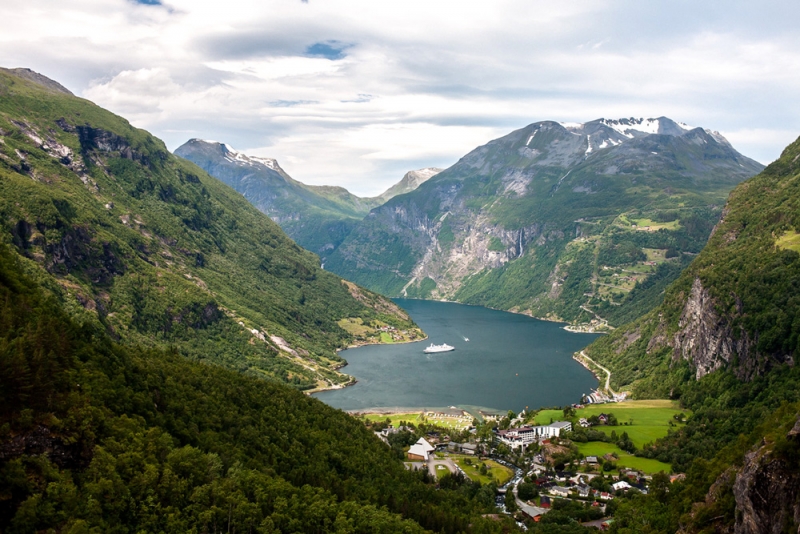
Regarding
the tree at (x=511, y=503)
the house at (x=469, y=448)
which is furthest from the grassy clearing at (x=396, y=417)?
the tree at (x=511, y=503)

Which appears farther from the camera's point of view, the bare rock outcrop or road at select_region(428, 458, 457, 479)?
the bare rock outcrop

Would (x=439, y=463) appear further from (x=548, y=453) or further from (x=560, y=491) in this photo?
(x=560, y=491)

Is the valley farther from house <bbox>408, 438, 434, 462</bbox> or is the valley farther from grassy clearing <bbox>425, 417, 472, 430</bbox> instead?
grassy clearing <bbox>425, 417, 472, 430</bbox>

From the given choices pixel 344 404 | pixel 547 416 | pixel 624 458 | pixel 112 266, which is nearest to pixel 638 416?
pixel 547 416

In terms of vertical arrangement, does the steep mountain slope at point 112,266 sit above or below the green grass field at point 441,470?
above

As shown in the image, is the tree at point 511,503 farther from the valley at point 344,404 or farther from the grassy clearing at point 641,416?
the grassy clearing at point 641,416

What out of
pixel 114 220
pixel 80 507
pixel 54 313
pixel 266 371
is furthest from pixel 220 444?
pixel 114 220

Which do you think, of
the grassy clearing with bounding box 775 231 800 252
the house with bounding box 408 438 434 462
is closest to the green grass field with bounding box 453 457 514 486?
the house with bounding box 408 438 434 462
